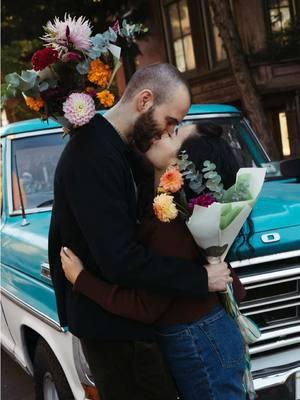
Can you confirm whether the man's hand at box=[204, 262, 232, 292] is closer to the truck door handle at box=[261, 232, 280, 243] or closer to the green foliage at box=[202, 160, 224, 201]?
the green foliage at box=[202, 160, 224, 201]

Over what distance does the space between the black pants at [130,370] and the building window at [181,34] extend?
38.7 ft

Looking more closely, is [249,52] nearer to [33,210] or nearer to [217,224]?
[33,210]

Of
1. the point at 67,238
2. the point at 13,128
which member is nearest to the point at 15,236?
the point at 13,128

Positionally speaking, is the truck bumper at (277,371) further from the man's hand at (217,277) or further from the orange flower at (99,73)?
the orange flower at (99,73)

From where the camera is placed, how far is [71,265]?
1879 millimetres

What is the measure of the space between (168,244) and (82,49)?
760 mm

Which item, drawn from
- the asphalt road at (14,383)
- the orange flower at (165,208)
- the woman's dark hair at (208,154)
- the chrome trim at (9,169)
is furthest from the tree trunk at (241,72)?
the orange flower at (165,208)

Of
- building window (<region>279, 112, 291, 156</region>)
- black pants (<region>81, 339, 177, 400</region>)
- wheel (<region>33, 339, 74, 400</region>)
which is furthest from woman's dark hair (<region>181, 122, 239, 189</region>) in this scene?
building window (<region>279, 112, 291, 156</region>)

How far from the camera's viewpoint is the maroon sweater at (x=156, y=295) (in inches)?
70.4

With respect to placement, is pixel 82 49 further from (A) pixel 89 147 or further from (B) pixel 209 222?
(B) pixel 209 222

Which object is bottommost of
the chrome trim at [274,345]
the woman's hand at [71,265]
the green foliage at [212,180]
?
the chrome trim at [274,345]

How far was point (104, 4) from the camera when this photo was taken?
10.9 m

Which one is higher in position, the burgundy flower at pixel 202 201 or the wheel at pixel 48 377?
the burgundy flower at pixel 202 201

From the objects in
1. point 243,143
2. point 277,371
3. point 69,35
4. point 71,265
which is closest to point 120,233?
point 71,265
